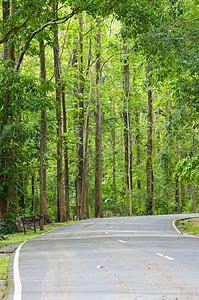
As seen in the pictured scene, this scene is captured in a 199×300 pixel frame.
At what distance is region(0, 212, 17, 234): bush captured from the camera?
22.1m

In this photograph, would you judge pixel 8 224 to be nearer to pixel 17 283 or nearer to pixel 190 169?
pixel 190 169

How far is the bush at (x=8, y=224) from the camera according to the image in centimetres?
2213

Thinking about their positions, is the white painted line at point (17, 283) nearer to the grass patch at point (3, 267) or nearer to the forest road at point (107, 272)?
the forest road at point (107, 272)

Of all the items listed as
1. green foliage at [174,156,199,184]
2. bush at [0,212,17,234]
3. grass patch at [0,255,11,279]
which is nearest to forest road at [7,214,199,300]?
grass patch at [0,255,11,279]

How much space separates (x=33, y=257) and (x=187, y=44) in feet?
40.2

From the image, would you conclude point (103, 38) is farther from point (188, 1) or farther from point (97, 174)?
point (188, 1)

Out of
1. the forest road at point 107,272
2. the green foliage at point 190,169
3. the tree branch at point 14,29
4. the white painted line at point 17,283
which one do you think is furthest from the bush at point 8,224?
the white painted line at point 17,283

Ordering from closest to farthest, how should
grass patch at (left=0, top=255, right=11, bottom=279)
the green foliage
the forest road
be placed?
the forest road → grass patch at (left=0, top=255, right=11, bottom=279) → the green foliage

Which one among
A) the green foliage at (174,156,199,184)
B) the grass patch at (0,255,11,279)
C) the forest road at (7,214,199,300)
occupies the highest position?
the green foliage at (174,156,199,184)

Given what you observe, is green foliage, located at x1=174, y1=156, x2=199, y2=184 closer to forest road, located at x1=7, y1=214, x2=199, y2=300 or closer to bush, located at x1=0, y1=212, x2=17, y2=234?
forest road, located at x1=7, y1=214, x2=199, y2=300

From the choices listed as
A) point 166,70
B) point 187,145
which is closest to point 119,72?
point 187,145

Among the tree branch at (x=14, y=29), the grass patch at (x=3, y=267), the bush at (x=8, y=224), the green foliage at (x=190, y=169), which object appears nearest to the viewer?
the grass patch at (x=3, y=267)

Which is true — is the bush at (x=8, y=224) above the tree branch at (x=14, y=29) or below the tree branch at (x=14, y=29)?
below

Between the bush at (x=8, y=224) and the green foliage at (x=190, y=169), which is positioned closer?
the green foliage at (x=190, y=169)
